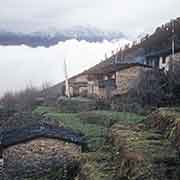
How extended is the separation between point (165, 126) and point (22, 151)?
4711mm

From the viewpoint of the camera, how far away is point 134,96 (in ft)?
64.3

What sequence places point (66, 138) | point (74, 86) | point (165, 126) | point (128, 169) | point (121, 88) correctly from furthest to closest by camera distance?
point (74, 86), point (121, 88), point (66, 138), point (165, 126), point (128, 169)

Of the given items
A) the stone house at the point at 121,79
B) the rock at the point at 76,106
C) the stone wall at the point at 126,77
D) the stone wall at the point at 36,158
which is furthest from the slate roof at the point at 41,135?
the stone wall at the point at 126,77

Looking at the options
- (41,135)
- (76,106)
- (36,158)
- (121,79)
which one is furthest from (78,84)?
(36,158)

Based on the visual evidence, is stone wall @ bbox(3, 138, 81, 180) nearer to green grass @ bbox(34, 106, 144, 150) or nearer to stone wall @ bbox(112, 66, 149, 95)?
green grass @ bbox(34, 106, 144, 150)

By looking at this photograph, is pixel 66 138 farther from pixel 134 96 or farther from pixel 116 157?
pixel 134 96

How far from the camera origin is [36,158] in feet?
32.9

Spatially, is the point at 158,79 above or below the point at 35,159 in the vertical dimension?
above

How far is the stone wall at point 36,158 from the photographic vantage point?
388 inches

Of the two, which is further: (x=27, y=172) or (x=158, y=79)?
(x=158, y=79)

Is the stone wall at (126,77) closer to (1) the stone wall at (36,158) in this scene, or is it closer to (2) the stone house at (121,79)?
(2) the stone house at (121,79)

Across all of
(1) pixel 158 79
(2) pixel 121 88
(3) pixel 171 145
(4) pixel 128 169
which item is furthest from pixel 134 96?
(4) pixel 128 169

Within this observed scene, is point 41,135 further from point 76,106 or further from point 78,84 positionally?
point 78,84

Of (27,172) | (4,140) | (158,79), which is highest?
(158,79)
